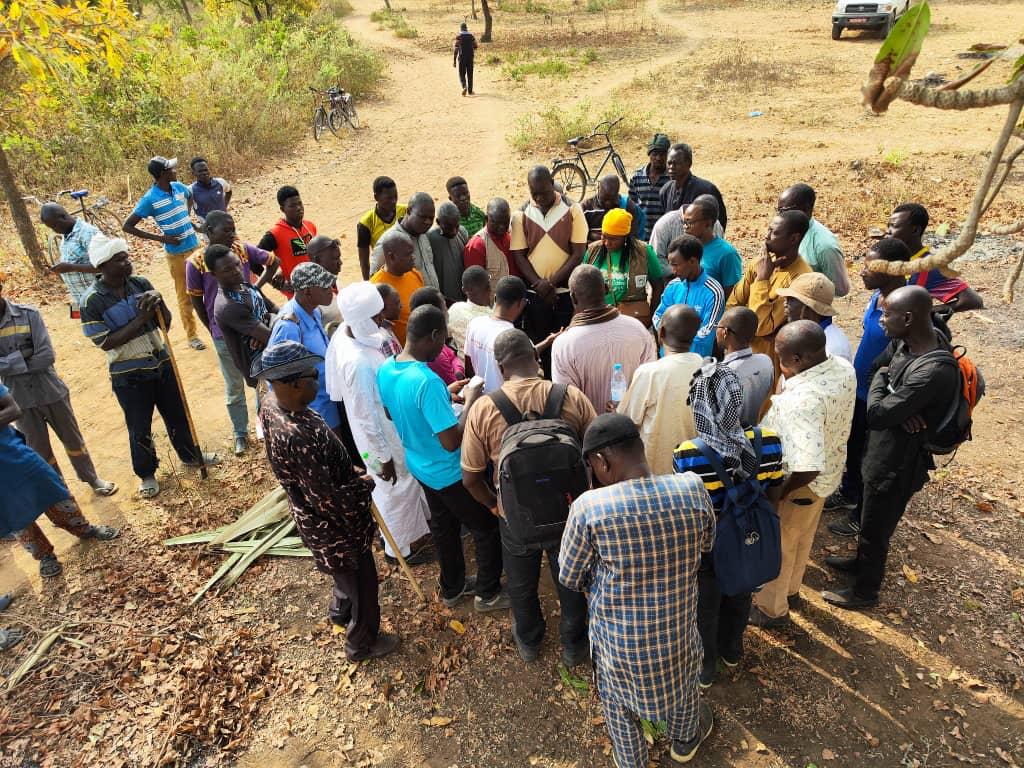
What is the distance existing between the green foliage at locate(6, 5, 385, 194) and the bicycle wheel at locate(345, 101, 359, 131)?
3.70 ft

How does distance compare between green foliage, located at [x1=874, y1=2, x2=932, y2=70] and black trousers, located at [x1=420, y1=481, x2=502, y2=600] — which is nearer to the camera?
green foliage, located at [x1=874, y1=2, x2=932, y2=70]

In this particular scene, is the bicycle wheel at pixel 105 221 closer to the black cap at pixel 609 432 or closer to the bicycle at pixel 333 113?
the bicycle at pixel 333 113

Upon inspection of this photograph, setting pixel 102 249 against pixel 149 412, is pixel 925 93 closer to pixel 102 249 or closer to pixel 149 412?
pixel 102 249

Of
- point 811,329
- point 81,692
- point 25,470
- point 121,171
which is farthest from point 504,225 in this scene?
point 121,171

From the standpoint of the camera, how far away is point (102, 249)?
4688 mm

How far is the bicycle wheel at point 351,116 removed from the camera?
1688cm

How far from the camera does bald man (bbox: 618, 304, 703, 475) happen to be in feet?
11.0

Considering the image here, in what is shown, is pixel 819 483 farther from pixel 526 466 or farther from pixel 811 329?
pixel 526 466

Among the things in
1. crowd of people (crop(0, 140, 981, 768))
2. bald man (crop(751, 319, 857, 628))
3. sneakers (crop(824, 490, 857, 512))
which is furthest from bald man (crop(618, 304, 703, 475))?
sneakers (crop(824, 490, 857, 512))

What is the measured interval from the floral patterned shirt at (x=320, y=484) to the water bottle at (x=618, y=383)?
5.22 feet

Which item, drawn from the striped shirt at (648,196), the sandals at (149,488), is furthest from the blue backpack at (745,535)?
the sandals at (149,488)

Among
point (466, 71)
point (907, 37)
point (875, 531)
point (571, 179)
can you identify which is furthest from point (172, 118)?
point (907, 37)

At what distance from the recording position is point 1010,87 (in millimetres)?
1244

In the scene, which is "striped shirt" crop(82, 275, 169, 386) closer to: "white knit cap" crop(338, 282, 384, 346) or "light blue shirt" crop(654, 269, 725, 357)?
"white knit cap" crop(338, 282, 384, 346)
